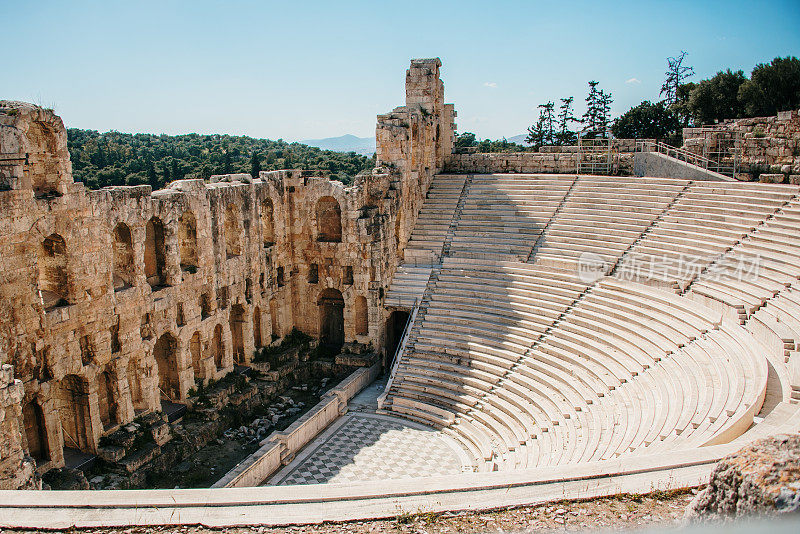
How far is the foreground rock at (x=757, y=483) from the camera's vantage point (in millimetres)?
4980

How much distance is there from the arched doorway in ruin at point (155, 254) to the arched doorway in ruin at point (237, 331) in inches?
129

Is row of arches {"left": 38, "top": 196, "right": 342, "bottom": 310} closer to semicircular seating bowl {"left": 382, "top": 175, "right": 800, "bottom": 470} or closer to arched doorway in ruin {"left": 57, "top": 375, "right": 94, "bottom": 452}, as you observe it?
arched doorway in ruin {"left": 57, "top": 375, "right": 94, "bottom": 452}

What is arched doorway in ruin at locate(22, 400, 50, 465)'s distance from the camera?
14086 mm

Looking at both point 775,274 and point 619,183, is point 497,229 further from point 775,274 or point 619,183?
point 775,274

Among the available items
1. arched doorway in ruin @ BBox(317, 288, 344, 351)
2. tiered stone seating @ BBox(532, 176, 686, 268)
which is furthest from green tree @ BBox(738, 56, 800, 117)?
arched doorway in ruin @ BBox(317, 288, 344, 351)

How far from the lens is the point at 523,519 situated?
7.68 metres

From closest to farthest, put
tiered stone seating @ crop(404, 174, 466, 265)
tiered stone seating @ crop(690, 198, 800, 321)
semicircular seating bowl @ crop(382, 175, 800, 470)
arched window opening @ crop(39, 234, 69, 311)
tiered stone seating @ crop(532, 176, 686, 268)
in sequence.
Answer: semicircular seating bowl @ crop(382, 175, 800, 470), arched window opening @ crop(39, 234, 69, 311), tiered stone seating @ crop(690, 198, 800, 321), tiered stone seating @ crop(532, 176, 686, 268), tiered stone seating @ crop(404, 174, 466, 265)

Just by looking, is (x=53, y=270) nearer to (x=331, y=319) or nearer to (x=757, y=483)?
(x=331, y=319)

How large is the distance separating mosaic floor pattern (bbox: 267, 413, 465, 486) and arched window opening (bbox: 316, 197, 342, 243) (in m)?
7.73

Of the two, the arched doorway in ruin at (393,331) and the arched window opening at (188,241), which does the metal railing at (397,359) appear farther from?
the arched window opening at (188,241)

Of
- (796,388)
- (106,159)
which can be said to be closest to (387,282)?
(796,388)

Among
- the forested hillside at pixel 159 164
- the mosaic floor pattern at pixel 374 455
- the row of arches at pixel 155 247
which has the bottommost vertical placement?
the mosaic floor pattern at pixel 374 455

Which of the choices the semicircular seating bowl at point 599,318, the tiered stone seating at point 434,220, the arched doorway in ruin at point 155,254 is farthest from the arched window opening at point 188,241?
the tiered stone seating at point 434,220

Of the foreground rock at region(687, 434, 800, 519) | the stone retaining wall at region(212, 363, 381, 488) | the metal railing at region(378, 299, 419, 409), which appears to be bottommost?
the stone retaining wall at region(212, 363, 381, 488)
